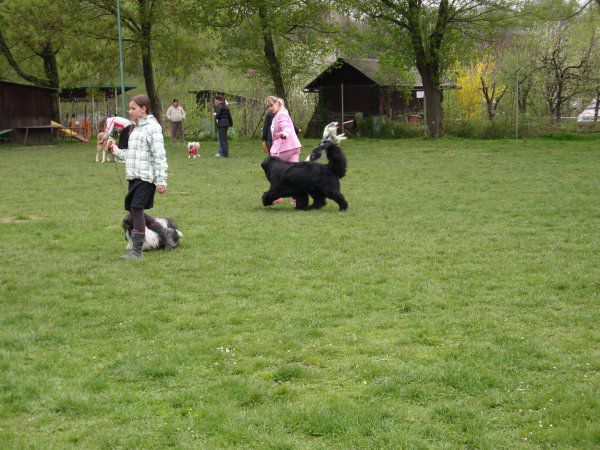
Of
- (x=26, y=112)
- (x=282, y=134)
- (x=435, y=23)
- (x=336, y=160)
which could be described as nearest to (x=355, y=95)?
(x=435, y=23)

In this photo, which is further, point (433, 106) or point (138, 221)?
point (433, 106)

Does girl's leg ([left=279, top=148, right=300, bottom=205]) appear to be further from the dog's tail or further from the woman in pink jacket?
the dog's tail

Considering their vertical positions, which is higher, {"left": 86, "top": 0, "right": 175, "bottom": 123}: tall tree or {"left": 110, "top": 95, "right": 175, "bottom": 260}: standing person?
{"left": 86, "top": 0, "right": 175, "bottom": 123}: tall tree

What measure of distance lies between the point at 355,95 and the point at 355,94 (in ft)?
0.17

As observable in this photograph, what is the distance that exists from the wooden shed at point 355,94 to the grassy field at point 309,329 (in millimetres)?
22116

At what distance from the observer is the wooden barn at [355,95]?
33466 millimetres

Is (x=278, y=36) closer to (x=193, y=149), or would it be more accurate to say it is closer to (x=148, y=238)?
(x=193, y=149)

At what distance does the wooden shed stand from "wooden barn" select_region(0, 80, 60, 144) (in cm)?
1216

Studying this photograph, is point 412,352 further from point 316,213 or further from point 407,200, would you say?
point 407,200

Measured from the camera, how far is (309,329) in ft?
18.4

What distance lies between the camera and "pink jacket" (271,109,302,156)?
39.1 ft

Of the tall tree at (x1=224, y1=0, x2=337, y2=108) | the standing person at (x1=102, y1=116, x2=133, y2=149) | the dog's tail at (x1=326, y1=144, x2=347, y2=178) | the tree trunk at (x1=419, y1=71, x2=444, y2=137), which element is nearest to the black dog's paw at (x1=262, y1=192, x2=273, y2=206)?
the dog's tail at (x1=326, y1=144, x2=347, y2=178)

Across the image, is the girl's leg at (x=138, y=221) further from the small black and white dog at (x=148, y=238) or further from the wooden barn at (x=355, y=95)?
the wooden barn at (x=355, y=95)

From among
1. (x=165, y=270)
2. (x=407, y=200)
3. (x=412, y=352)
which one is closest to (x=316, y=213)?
(x=407, y=200)
